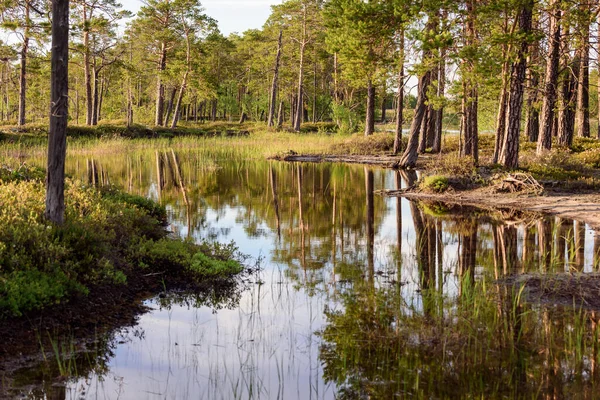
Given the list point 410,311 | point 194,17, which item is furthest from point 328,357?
point 194,17

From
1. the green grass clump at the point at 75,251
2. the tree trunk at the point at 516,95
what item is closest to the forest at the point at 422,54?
the tree trunk at the point at 516,95

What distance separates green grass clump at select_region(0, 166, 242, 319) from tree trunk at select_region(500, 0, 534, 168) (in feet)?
40.7

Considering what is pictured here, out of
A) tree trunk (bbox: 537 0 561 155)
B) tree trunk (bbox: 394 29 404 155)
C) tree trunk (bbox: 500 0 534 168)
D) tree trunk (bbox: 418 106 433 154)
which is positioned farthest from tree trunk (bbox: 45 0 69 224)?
tree trunk (bbox: 418 106 433 154)

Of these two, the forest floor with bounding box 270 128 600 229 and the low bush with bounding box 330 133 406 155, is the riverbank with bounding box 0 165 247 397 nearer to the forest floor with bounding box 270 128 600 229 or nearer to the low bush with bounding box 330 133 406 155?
the forest floor with bounding box 270 128 600 229

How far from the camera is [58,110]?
8609mm

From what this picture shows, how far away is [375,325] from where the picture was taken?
276 inches

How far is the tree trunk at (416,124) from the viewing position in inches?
991

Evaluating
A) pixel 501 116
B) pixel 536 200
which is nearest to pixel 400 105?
pixel 501 116

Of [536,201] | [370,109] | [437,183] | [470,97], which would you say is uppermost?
[370,109]

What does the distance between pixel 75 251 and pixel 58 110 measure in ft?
6.98

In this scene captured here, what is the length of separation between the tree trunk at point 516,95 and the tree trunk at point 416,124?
5432 millimetres

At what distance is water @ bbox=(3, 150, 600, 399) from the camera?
556 centimetres

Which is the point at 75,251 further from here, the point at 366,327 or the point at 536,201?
the point at 536,201

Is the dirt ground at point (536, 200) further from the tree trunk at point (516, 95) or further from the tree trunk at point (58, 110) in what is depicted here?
the tree trunk at point (58, 110)
